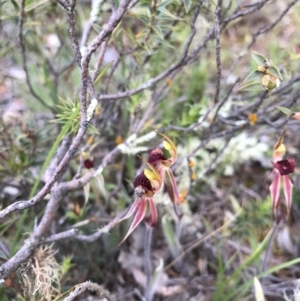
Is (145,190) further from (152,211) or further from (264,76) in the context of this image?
(264,76)

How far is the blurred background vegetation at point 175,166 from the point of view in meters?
1.20

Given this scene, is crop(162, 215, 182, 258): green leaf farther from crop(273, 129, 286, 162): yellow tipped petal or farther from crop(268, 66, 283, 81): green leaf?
crop(268, 66, 283, 81): green leaf

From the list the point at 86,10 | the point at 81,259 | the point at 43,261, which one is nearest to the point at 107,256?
the point at 81,259

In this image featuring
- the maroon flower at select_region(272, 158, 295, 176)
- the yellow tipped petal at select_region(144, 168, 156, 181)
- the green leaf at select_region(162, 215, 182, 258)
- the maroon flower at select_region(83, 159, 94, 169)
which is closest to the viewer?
the yellow tipped petal at select_region(144, 168, 156, 181)

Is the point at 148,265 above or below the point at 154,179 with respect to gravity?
below

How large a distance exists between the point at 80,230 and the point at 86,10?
4.36 ft

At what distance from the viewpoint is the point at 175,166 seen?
130 centimetres

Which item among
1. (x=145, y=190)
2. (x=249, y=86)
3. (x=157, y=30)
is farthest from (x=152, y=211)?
(x=157, y=30)

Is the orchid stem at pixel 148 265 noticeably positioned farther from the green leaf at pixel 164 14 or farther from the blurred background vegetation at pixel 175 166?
the green leaf at pixel 164 14

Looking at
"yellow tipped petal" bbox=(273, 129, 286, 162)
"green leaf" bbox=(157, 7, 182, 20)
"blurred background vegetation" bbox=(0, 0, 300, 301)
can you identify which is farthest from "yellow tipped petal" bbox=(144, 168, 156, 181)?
"green leaf" bbox=(157, 7, 182, 20)

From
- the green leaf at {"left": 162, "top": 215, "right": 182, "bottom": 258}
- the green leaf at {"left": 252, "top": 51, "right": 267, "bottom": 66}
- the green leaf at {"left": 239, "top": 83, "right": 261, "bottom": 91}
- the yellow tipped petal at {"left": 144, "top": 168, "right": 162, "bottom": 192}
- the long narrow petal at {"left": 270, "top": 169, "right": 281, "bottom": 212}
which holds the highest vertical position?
the green leaf at {"left": 252, "top": 51, "right": 267, "bottom": 66}

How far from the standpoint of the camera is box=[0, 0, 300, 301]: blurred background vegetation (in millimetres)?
1199

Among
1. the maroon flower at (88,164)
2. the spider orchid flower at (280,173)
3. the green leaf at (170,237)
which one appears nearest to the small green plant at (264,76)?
the spider orchid flower at (280,173)

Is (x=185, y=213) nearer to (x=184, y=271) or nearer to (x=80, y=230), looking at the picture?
(x=184, y=271)
